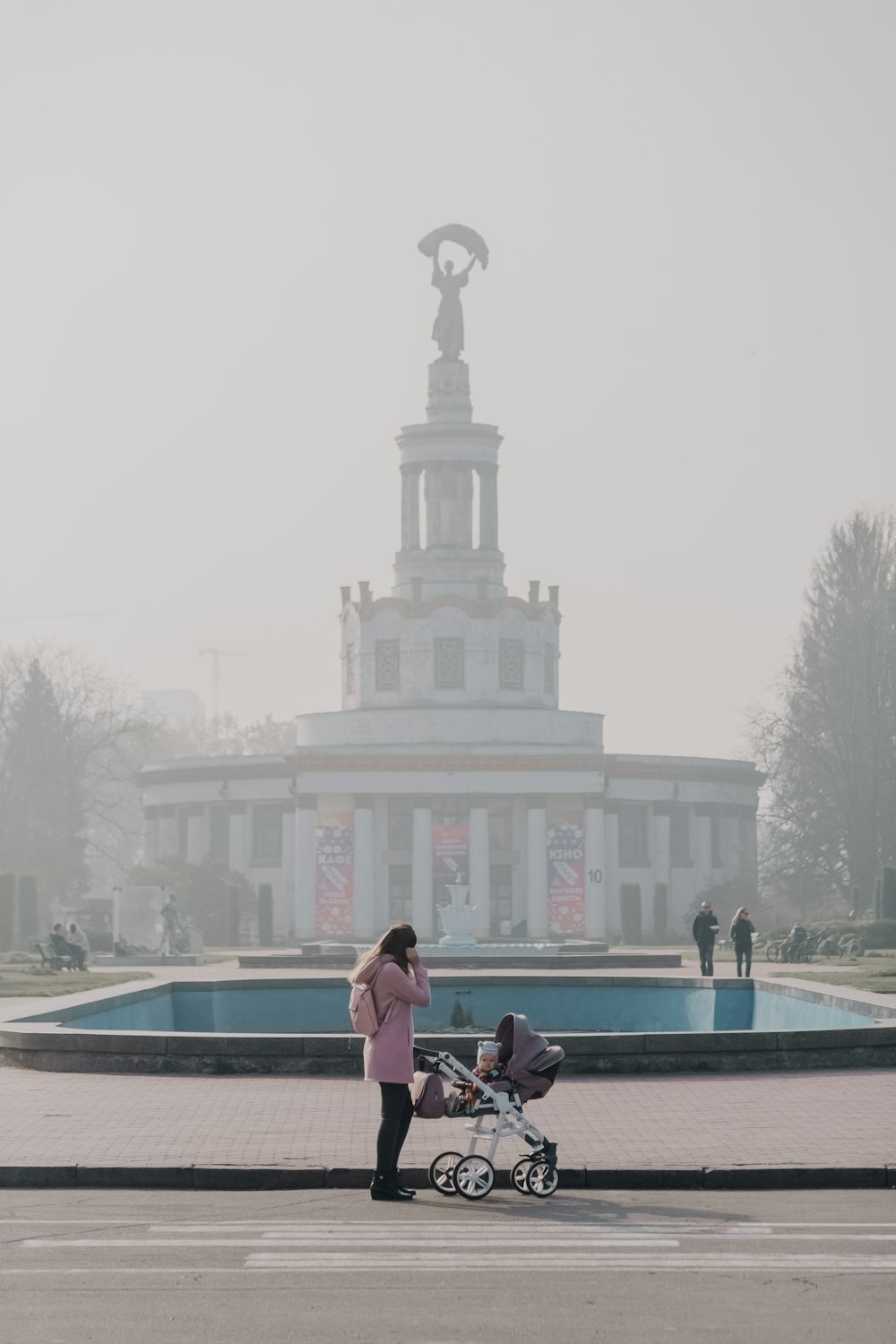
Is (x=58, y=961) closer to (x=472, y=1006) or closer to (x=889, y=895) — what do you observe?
(x=472, y=1006)

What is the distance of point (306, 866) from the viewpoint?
85938 mm

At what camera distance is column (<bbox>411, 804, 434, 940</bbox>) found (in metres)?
84.4

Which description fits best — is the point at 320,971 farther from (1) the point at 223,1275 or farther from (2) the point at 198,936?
(1) the point at 223,1275

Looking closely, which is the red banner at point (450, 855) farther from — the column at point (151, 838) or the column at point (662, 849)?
the column at point (151, 838)

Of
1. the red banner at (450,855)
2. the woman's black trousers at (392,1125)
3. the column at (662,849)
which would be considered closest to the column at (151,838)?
the red banner at (450,855)

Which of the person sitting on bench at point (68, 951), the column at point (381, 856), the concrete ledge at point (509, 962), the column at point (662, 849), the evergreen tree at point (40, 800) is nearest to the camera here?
the person sitting on bench at point (68, 951)

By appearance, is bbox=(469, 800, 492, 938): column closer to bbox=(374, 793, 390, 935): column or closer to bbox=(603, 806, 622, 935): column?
bbox=(374, 793, 390, 935): column

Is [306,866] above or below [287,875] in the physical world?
above

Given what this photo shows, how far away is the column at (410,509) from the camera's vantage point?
304 feet

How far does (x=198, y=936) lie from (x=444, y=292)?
131 ft

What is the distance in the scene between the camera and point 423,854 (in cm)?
8594

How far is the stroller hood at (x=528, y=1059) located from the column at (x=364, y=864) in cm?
7135

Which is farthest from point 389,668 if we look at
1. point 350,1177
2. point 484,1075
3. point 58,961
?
point 484,1075

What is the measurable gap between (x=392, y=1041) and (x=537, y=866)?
239ft
